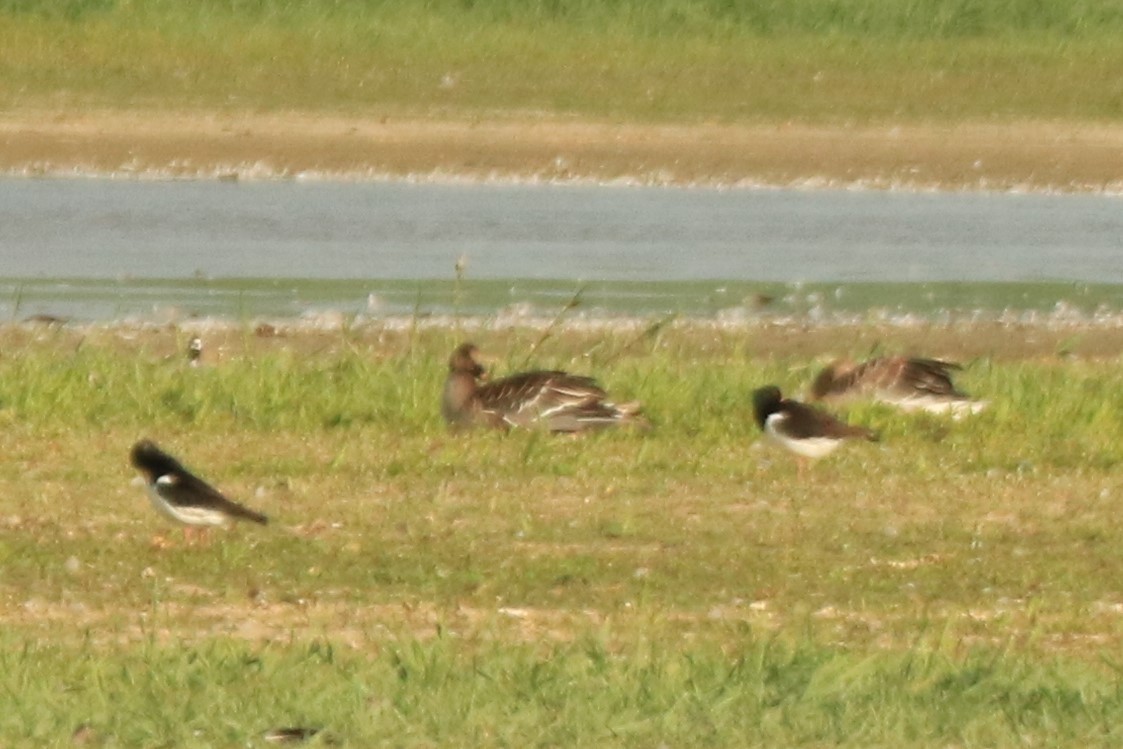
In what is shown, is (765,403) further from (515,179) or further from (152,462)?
(515,179)

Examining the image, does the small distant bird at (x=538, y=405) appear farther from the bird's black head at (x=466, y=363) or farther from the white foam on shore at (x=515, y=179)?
the white foam on shore at (x=515, y=179)

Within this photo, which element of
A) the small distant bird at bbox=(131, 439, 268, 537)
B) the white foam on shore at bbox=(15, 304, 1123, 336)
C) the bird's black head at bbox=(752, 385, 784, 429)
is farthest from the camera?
the white foam on shore at bbox=(15, 304, 1123, 336)

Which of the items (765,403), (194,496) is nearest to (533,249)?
(765,403)

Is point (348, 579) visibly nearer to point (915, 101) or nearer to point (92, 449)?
point (92, 449)

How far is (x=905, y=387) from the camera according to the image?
11.8 meters

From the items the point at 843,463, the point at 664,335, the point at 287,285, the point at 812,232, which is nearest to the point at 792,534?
the point at 843,463

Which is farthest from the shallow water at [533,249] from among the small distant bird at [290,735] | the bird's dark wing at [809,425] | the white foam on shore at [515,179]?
the small distant bird at [290,735]

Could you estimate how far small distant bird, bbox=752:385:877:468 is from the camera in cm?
1039

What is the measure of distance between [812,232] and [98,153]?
7.15m

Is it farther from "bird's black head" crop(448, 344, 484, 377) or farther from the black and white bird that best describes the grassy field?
"bird's black head" crop(448, 344, 484, 377)

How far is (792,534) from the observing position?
9.37m

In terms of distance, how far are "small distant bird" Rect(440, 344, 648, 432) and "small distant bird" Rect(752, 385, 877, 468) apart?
29.2 inches

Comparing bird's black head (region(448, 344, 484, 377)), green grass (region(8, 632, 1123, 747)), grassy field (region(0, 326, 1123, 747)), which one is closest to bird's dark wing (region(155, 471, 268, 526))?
grassy field (region(0, 326, 1123, 747))

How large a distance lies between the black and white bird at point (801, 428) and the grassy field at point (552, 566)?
0.13 metres
